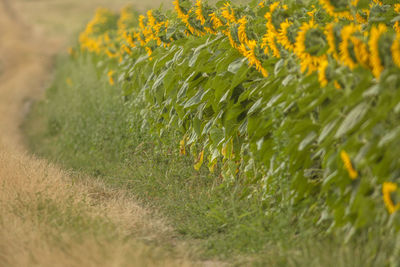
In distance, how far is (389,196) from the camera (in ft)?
8.81

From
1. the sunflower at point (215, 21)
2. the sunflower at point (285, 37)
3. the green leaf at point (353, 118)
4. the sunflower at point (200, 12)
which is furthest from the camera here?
the sunflower at point (200, 12)

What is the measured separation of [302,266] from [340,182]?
0.43 m

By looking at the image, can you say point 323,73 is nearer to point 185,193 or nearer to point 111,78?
point 185,193

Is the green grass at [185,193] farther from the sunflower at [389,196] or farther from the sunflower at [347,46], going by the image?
the sunflower at [347,46]

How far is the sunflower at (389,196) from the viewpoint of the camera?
8.69 feet

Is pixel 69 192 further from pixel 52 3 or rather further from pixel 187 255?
pixel 52 3

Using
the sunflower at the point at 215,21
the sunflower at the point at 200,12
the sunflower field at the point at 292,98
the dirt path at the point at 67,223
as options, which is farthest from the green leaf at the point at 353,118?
the sunflower at the point at 200,12

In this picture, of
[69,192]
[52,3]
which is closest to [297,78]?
[69,192]

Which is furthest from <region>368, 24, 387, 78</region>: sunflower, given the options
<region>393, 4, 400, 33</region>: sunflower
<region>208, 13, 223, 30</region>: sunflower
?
<region>208, 13, 223, 30</region>: sunflower

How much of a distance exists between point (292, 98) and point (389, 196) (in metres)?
0.86

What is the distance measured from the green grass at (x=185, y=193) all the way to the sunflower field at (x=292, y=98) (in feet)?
0.34

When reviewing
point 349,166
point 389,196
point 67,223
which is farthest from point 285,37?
point 67,223

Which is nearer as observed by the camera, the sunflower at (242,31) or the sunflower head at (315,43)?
the sunflower head at (315,43)

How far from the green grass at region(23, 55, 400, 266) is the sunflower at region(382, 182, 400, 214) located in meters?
0.16
